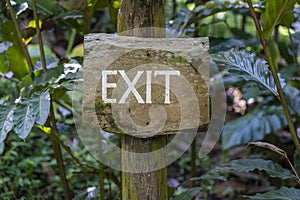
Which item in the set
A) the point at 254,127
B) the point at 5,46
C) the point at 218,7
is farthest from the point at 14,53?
the point at 254,127

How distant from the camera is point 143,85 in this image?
972 millimetres

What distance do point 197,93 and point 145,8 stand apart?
0.21 m

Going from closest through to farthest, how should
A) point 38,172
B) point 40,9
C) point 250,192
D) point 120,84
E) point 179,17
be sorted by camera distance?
point 120,84 < point 40,9 < point 179,17 < point 250,192 < point 38,172

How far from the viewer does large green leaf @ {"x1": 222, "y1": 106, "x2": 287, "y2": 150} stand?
2141 millimetres

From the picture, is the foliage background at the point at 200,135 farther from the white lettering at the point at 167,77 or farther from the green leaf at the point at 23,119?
the white lettering at the point at 167,77

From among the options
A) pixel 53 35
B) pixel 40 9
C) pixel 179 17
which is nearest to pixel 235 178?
pixel 179 17

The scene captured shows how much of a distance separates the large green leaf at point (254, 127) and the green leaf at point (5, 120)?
1.17 meters

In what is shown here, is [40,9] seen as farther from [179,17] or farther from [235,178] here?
[235,178]

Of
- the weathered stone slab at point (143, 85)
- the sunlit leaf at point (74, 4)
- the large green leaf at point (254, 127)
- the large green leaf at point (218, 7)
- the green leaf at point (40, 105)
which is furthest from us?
the large green leaf at point (254, 127)

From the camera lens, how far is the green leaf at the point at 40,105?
110 cm

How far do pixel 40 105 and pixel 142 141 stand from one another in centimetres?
27

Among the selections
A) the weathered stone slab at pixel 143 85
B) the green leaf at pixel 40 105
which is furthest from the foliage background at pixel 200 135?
the weathered stone slab at pixel 143 85

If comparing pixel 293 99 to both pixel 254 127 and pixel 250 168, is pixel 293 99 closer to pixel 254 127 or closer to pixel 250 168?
pixel 254 127

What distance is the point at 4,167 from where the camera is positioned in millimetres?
2150
